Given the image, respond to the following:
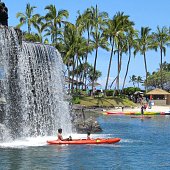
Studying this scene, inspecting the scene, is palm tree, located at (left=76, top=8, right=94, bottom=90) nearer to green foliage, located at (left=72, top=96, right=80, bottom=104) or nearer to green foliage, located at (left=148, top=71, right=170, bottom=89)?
green foliage, located at (left=72, top=96, right=80, bottom=104)

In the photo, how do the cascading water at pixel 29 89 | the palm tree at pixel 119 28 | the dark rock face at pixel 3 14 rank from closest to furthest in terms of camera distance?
the cascading water at pixel 29 89, the dark rock face at pixel 3 14, the palm tree at pixel 119 28

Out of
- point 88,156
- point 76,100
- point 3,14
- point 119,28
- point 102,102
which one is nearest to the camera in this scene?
point 88,156

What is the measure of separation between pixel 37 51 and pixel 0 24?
4302 mm

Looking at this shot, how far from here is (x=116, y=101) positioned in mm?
83438

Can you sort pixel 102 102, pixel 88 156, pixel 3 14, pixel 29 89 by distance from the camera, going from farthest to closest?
pixel 102 102
pixel 29 89
pixel 3 14
pixel 88 156

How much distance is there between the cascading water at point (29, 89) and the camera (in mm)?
36000

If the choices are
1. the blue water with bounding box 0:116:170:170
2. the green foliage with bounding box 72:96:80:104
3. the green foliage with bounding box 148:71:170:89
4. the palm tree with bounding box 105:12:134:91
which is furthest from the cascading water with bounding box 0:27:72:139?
the green foliage with bounding box 148:71:170:89

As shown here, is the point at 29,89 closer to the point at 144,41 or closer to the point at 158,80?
the point at 144,41

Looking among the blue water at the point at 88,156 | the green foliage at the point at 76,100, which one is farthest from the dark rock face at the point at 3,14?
the green foliage at the point at 76,100

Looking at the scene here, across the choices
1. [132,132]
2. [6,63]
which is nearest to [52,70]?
[6,63]

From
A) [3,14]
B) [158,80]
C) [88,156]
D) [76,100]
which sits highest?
[158,80]

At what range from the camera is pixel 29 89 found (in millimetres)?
38406

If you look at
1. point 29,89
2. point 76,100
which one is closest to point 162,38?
point 76,100

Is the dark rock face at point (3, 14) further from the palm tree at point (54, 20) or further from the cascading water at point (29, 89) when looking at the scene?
the palm tree at point (54, 20)
